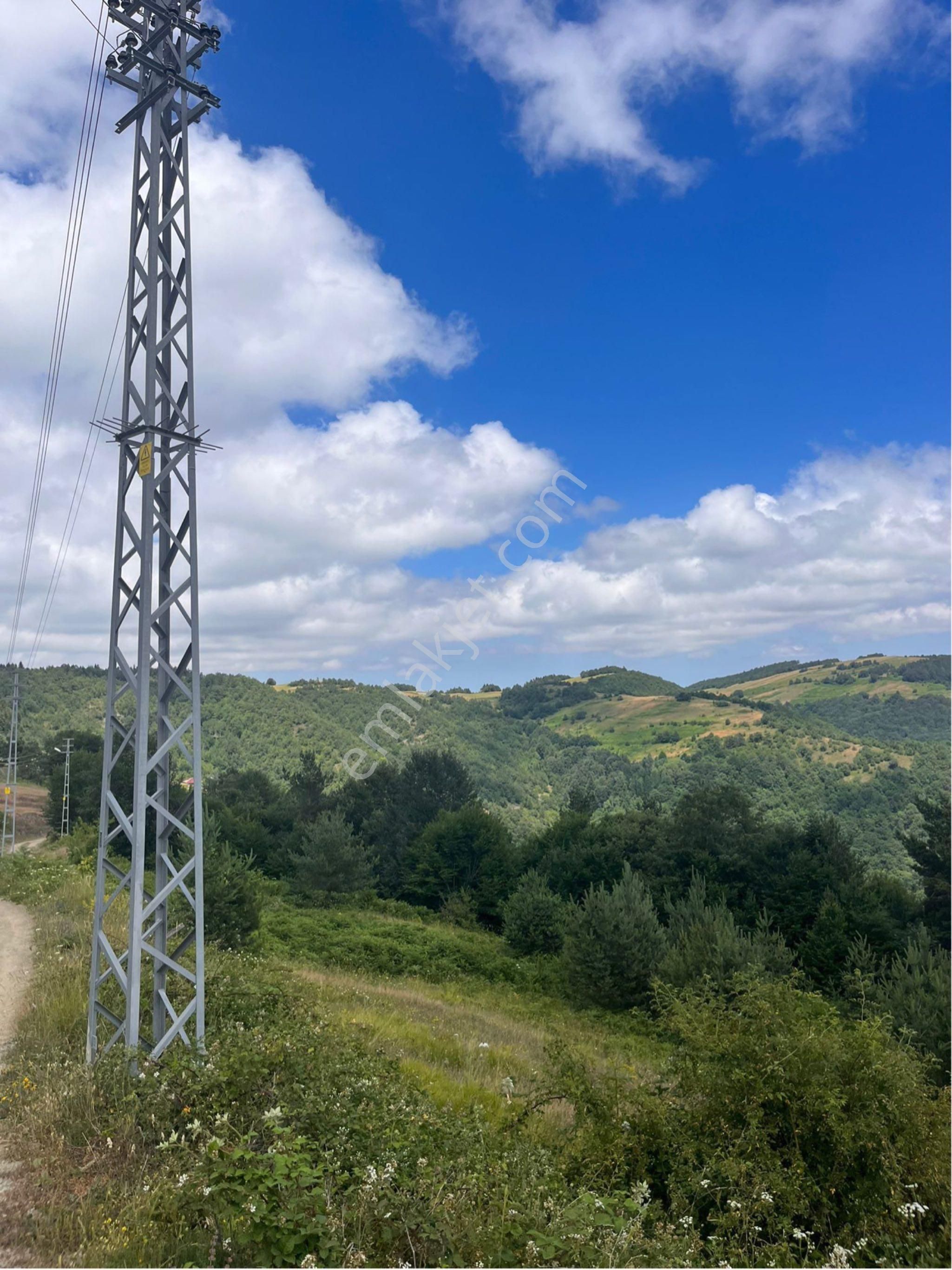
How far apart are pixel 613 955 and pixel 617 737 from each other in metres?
97.6

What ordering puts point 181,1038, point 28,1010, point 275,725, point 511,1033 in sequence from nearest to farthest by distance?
point 181,1038
point 28,1010
point 511,1033
point 275,725

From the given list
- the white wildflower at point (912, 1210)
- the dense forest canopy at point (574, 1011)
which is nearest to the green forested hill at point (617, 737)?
the dense forest canopy at point (574, 1011)

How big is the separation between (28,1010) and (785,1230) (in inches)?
365

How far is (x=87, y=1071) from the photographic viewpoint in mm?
6648

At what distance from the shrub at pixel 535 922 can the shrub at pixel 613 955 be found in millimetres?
5430

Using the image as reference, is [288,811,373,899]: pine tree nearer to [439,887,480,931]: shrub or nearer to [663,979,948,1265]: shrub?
[439,887,480,931]: shrub

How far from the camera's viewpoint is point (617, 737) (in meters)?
121

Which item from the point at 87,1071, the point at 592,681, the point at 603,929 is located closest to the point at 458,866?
the point at 603,929

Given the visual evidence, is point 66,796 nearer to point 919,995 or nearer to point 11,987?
point 11,987

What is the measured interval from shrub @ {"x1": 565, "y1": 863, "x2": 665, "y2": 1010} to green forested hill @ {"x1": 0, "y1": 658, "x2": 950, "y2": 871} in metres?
26.1

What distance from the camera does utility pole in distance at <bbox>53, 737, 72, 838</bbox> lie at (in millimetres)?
41781

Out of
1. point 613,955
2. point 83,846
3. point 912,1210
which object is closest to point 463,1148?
point 912,1210

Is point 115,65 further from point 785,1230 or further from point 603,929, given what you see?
point 603,929

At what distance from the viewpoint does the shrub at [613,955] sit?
25.5 metres
